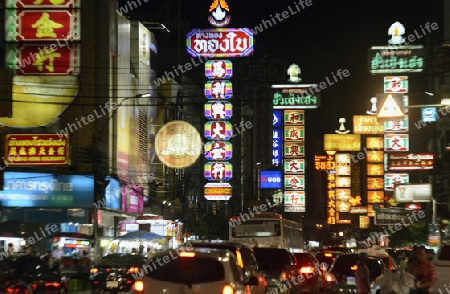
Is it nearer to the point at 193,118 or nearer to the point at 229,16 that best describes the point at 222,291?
the point at 229,16

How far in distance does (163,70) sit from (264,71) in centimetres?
1588

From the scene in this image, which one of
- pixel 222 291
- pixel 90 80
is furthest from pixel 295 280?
pixel 90 80

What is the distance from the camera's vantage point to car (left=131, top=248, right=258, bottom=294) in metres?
12.4

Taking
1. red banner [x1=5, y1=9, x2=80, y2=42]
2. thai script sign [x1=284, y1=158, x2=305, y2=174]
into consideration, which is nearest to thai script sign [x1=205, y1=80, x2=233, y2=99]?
red banner [x1=5, y1=9, x2=80, y2=42]

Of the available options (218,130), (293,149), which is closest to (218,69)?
(218,130)

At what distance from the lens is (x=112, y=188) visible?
44.3m

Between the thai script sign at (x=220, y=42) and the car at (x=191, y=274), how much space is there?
44.4 metres

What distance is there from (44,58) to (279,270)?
20.5 m

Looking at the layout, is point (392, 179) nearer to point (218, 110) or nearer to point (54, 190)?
point (218, 110)

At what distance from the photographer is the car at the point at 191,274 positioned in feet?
40.7

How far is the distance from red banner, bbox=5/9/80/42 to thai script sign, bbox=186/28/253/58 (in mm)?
19306

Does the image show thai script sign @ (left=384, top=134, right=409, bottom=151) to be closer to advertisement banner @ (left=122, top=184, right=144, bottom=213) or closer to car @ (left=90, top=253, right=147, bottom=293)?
advertisement banner @ (left=122, top=184, right=144, bottom=213)

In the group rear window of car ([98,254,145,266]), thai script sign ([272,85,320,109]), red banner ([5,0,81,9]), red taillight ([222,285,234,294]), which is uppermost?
red banner ([5,0,81,9])

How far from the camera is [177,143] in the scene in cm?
4253
